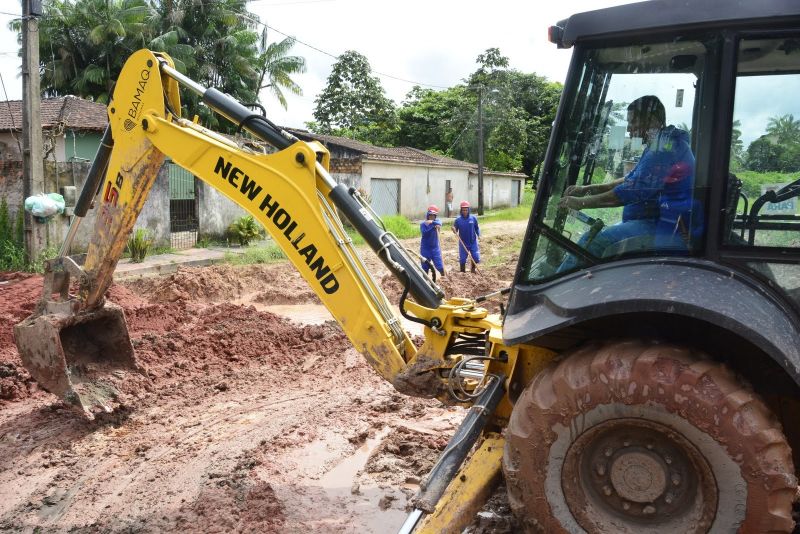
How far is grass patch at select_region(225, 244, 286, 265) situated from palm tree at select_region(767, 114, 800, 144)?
11501 mm

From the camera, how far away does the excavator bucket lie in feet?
16.3

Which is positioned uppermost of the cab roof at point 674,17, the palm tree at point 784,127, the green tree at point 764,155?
the cab roof at point 674,17

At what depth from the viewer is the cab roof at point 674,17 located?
8.59 feet

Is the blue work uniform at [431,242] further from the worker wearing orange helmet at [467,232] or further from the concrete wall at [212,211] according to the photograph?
the concrete wall at [212,211]

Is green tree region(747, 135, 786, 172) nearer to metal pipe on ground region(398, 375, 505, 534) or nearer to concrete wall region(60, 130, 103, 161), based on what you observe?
metal pipe on ground region(398, 375, 505, 534)

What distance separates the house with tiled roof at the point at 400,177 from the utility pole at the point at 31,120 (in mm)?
10460

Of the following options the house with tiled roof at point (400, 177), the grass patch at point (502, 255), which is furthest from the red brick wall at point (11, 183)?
the house with tiled roof at point (400, 177)

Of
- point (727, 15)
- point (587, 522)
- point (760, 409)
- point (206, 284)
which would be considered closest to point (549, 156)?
point (727, 15)

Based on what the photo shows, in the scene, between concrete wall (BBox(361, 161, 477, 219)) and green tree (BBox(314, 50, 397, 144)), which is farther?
green tree (BBox(314, 50, 397, 144))

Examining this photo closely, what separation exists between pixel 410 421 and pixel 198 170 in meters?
2.49

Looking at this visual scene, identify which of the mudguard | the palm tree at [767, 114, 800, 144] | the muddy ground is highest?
the palm tree at [767, 114, 800, 144]

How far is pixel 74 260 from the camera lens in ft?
17.3

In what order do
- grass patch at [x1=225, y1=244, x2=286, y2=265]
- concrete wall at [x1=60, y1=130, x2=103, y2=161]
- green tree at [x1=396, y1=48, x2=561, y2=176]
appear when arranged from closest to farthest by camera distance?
grass patch at [x1=225, y1=244, x2=286, y2=265] < concrete wall at [x1=60, y1=130, x2=103, y2=161] < green tree at [x1=396, y1=48, x2=561, y2=176]

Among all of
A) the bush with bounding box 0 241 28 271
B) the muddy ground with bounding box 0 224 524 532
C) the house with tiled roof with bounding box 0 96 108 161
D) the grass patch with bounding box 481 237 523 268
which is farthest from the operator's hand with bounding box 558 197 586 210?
the house with tiled roof with bounding box 0 96 108 161
